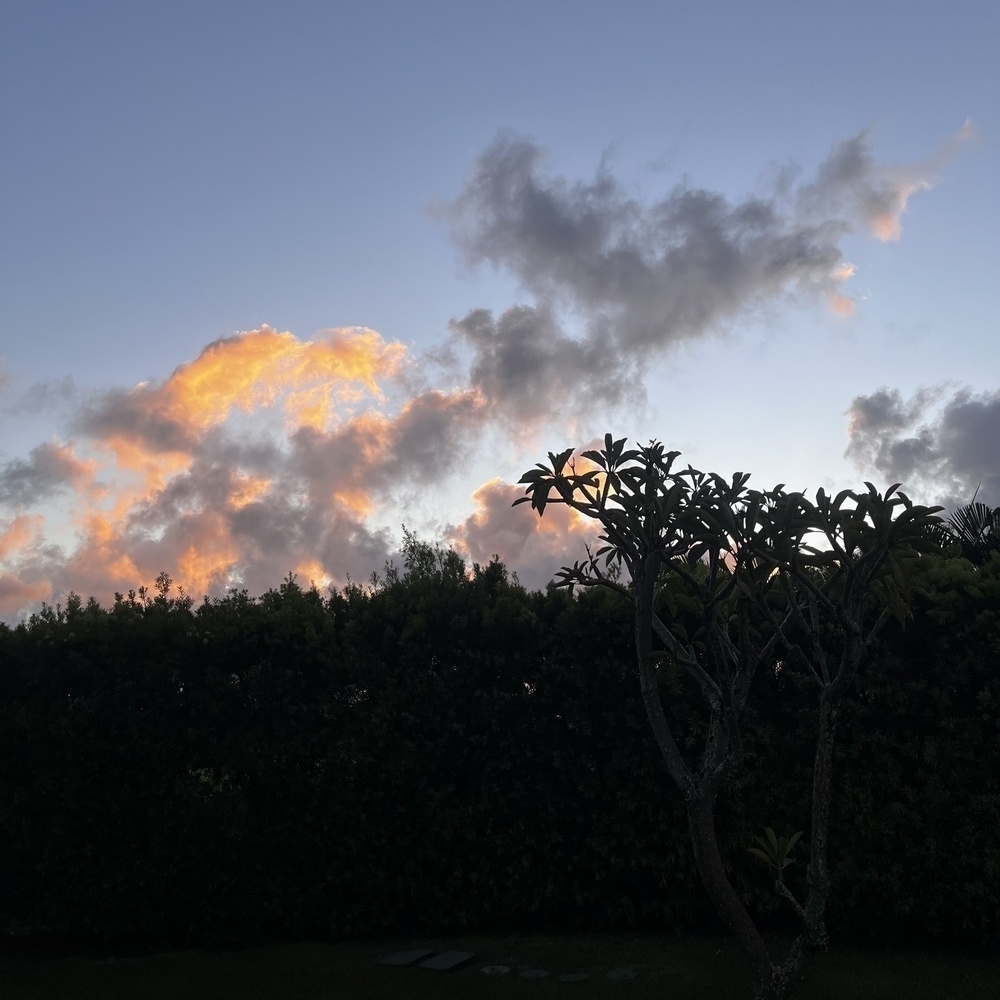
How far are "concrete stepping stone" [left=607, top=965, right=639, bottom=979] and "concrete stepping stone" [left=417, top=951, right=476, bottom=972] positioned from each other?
58.1 inches

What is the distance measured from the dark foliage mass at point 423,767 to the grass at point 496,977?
30 cm

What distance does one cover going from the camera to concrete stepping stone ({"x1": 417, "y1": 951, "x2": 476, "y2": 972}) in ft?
26.3

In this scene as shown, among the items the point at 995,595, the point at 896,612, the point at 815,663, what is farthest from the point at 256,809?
the point at 995,595

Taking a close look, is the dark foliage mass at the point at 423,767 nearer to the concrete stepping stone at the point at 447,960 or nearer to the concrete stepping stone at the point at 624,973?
the concrete stepping stone at the point at 447,960

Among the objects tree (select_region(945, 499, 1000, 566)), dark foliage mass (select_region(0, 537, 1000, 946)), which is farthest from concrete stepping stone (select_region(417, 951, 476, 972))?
tree (select_region(945, 499, 1000, 566))

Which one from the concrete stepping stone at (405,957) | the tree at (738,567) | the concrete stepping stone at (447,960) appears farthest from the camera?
the concrete stepping stone at (405,957)

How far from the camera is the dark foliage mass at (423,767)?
8320mm

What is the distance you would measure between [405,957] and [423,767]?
6.19 ft

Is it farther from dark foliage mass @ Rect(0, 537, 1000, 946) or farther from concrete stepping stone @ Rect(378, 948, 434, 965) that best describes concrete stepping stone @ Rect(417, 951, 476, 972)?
dark foliage mass @ Rect(0, 537, 1000, 946)

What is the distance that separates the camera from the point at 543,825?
9.05 m

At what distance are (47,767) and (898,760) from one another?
9.32 metres

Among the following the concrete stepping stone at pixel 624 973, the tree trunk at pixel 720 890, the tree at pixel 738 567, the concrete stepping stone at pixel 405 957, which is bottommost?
the concrete stepping stone at pixel 624 973

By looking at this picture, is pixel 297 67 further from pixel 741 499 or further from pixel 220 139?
pixel 741 499

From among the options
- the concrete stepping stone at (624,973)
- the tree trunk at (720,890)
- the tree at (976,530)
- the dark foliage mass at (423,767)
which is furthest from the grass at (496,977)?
the tree at (976,530)
